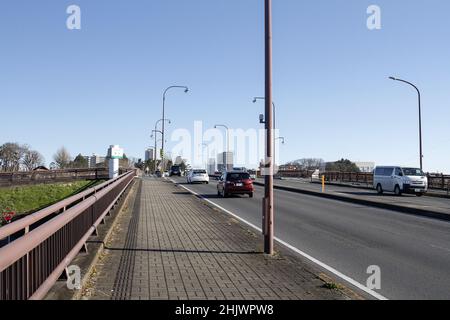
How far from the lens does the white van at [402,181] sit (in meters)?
30.8

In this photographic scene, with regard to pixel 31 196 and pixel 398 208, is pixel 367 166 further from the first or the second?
pixel 398 208

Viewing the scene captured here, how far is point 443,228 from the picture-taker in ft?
47.8

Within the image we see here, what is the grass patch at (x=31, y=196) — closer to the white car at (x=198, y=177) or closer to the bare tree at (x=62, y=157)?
the white car at (x=198, y=177)

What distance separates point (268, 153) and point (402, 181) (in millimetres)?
23810

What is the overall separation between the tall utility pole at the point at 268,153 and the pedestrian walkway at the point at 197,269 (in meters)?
0.46

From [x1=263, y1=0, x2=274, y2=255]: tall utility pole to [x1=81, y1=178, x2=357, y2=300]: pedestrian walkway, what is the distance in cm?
46

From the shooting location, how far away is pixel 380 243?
11.4m

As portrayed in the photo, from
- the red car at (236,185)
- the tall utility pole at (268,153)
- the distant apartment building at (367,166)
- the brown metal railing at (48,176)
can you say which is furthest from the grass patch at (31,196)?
the distant apartment building at (367,166)

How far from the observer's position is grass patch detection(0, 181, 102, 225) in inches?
1395

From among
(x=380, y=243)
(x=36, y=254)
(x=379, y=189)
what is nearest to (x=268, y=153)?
(x=380, y=243)
